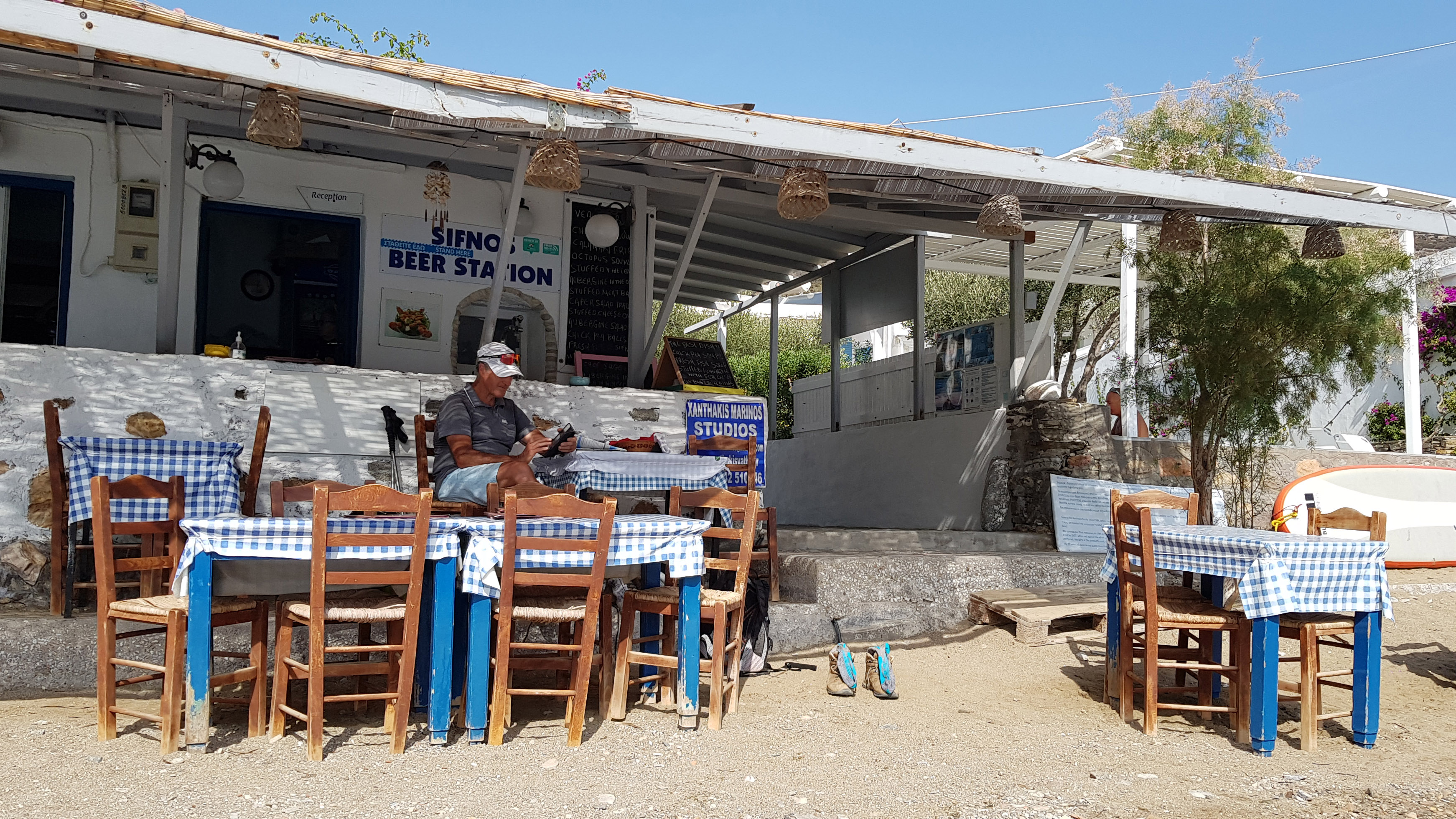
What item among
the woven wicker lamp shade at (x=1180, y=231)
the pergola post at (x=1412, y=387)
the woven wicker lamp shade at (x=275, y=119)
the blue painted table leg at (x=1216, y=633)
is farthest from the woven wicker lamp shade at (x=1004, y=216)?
the pergola post at (x=1412, y=387)

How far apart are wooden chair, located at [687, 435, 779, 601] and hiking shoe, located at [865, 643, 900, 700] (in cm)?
122

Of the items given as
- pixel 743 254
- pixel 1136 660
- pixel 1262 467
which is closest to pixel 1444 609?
pixel 1262 467

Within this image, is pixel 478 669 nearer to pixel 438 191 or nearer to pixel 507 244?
pixel 507 244

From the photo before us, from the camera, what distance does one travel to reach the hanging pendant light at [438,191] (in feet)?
23.1

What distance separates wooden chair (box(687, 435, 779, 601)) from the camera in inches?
247

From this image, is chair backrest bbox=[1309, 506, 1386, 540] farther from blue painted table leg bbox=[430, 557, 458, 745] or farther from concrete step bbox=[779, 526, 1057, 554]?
blue painted table leg bbox=[430, 557, 458, 745]

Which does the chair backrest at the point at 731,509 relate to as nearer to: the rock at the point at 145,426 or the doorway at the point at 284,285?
the rock at the point at 145,426

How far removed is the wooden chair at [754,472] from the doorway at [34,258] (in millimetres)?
4168

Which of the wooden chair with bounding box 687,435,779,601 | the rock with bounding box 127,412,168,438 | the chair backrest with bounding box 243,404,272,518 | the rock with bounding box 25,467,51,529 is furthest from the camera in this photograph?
the wooden chair with bounding box 687,435,779,601

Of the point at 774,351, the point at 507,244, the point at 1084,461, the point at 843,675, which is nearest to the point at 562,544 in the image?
the point at 843,675

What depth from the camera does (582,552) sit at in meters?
3.85

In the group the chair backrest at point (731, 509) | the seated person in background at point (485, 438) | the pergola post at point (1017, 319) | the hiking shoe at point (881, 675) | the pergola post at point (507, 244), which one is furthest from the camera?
the pergola post at point (1017, 319)

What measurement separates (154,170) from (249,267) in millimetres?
1151

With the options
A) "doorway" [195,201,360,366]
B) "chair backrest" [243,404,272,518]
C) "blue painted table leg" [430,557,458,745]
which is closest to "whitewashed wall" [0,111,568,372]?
"doorway" [195,201,360,366]
